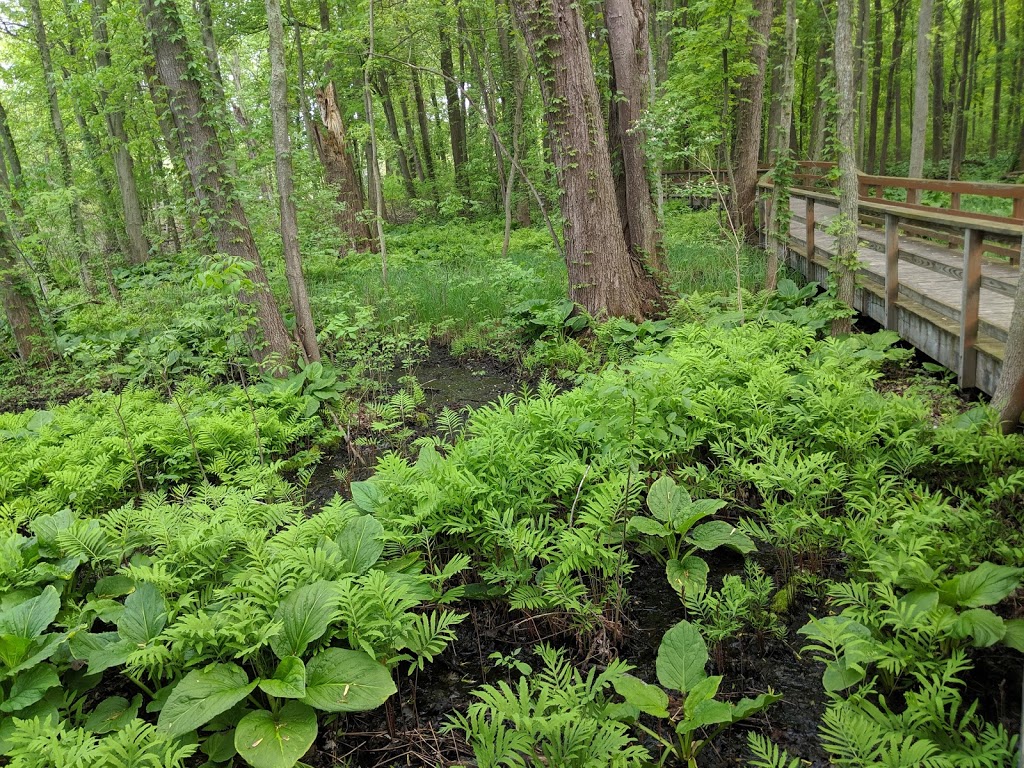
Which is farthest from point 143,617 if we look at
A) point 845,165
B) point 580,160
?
point 845,165

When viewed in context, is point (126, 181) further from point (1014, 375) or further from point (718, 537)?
point (1014, 375)

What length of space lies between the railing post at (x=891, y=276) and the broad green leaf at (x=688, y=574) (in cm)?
438

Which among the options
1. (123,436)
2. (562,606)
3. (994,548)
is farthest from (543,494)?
(123,436)

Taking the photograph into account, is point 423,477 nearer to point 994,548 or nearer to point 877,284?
point 994,548

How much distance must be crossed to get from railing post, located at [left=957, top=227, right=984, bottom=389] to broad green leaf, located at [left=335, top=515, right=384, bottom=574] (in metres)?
4.68

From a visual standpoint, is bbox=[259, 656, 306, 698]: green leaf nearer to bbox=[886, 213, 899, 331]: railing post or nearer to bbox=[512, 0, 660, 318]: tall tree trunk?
bbox=[512, 0, 660, 318]: tall tree trunk

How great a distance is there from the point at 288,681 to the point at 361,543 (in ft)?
2.77

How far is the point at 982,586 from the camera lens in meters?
2.27

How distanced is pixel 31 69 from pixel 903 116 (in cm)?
4126

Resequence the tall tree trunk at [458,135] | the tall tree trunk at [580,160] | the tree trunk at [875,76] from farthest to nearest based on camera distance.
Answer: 1. the tall tree trunk at [458,135]
2. the tree trunk at [875,76]
3. the tall tree trunk at [580,160]

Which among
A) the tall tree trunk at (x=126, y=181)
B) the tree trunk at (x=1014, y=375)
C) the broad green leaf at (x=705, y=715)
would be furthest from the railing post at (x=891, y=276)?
the tall tree trunk at (x=126, y=181)

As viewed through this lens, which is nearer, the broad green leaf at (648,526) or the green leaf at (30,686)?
the green leaf at (30,686)

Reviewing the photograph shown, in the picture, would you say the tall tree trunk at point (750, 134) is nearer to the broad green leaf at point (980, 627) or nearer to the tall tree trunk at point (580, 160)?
the tall tree trunk at point (580, 160)

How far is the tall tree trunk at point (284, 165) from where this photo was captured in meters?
6.67
